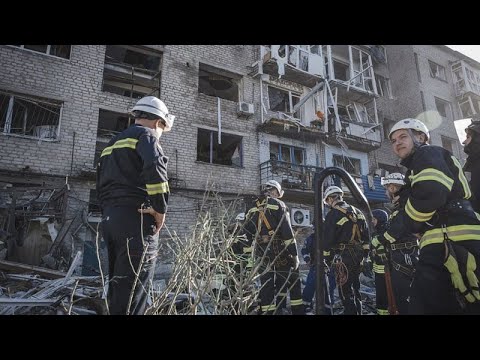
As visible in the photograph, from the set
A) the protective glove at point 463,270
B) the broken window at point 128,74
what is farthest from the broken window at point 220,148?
the protective glove at point 463,270

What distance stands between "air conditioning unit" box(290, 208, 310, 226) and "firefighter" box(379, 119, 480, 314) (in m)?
11.3

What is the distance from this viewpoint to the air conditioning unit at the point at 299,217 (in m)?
13.8

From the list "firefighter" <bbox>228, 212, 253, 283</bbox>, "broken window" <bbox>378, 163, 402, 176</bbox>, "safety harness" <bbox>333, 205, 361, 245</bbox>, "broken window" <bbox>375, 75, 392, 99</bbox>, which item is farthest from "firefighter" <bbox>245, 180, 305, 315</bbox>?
"broken window" <bbox>375, 75, 392, 99</bbox>

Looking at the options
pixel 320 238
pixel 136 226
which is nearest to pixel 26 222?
pixel 136 226

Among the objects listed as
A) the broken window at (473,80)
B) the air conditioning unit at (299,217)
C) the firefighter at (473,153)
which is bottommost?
the firefighter at (473,153)

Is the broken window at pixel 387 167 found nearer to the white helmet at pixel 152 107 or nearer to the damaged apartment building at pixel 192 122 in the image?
the damaged apartment building at pixel 192 122

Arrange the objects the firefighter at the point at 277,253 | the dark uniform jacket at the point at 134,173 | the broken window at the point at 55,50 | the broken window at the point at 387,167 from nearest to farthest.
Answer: the dark uniform jacket at the point at 134,173 → the firefighter at the point at 277,253 → the broken window at the point at 55,50 → the broken window at the point at 387,167

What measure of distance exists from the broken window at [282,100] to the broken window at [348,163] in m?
2.91

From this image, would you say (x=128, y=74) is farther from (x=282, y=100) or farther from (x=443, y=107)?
(x=443, y=107)

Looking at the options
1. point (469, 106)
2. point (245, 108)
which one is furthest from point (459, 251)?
point (469, 106)

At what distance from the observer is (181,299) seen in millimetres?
3949

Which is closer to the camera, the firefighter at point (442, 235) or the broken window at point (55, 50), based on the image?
the firefighter at point (442, 235)

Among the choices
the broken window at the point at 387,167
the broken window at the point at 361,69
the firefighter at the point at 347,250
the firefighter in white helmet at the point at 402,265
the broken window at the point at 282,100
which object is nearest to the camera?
the firefighter in white helmet at the point at 402,265

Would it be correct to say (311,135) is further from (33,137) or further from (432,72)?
(432,72)
